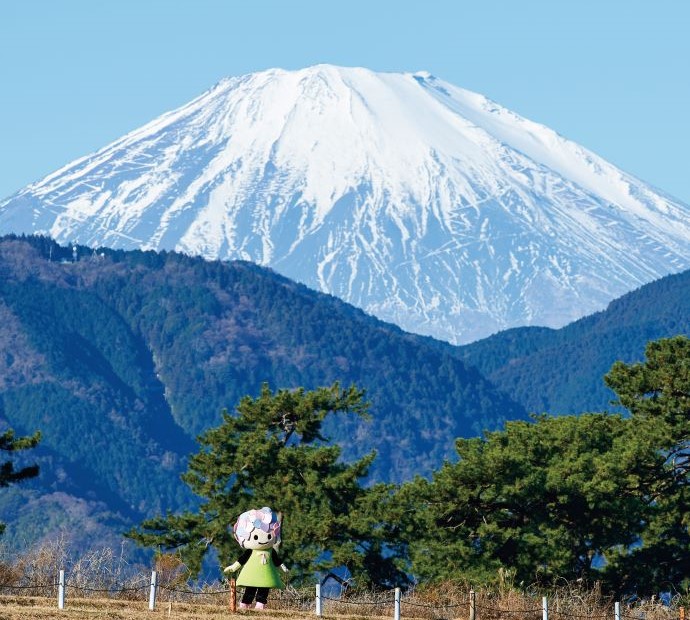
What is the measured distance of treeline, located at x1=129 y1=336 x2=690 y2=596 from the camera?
52625 mm

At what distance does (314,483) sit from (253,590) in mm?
24576

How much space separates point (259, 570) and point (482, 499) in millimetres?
23376

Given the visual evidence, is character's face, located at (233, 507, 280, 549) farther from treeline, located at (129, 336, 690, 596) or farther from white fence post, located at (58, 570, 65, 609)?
treeline, located at (129, 336, 690, 596)

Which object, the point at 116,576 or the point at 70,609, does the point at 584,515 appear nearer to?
the point at 116,576

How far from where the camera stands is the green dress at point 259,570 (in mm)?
30625

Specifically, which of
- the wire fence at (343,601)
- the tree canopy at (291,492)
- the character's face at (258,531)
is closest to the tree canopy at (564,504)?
the tree canopy at (291,492)

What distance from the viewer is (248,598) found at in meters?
31.5

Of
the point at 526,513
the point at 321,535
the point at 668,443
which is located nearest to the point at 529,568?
the point at 526,513

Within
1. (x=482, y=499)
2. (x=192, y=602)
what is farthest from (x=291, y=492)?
(x=192, y=602)

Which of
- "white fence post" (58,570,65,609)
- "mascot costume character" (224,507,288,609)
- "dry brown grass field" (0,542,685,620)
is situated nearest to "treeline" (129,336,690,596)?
"dry brown grass field" (0,542,685,620)

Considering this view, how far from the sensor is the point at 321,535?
53.6 meters

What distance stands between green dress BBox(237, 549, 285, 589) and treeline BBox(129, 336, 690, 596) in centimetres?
1832

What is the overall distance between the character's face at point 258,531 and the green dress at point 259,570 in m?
0.17

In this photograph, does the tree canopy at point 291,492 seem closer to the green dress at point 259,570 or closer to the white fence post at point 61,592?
the green dress at point 259,570
